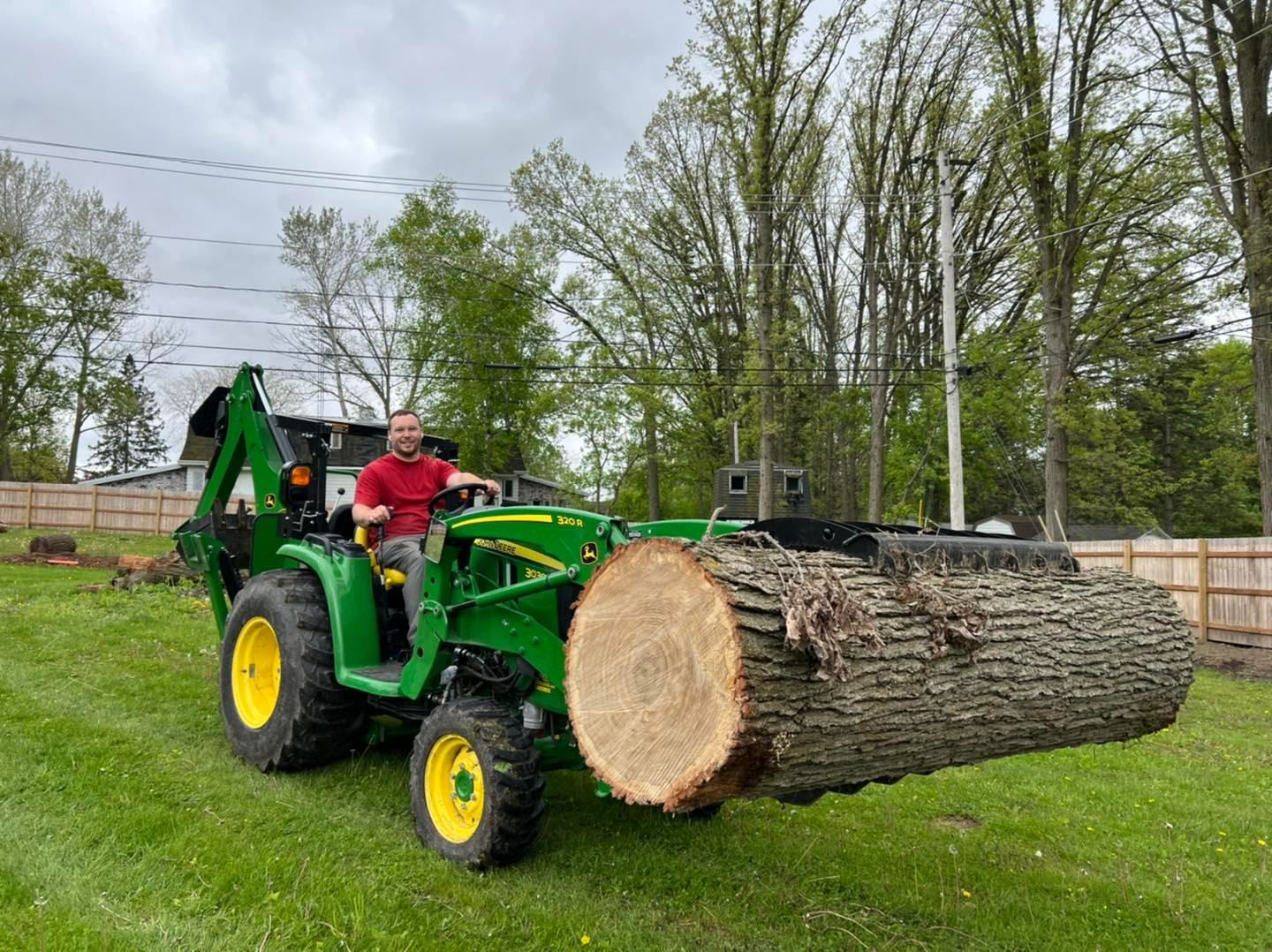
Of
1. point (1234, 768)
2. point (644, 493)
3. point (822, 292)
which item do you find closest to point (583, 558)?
point (1234, 768)

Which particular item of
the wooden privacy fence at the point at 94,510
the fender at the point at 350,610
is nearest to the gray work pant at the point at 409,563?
the fender at the point at 350,610

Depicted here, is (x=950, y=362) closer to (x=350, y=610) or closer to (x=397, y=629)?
(x=397, y=629)

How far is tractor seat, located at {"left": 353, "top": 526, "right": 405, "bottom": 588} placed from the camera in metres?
4.71

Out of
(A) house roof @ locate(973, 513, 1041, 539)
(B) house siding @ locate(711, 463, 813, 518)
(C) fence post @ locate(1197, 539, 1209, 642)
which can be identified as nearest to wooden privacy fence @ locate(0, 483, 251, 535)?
(B) house siding @ locate(711, 463, 813, 518)

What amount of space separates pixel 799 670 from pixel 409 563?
8.67ft

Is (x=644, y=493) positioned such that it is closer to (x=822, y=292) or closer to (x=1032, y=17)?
(x=822, y=292)

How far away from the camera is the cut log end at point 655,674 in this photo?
248 cm

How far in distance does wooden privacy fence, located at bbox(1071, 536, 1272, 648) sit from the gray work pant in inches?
405

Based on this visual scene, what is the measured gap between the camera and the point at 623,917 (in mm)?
3383

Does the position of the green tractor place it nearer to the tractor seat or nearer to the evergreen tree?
the tractor seat

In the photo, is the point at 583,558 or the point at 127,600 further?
the point at 127,600

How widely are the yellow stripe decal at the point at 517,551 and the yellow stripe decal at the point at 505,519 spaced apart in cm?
11

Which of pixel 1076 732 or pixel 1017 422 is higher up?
pixel 1017 422

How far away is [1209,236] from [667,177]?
18.4 metres
